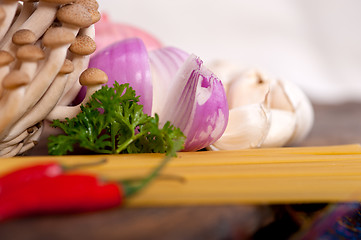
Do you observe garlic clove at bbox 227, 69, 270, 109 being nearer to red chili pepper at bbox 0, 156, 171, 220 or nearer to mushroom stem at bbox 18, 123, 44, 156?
mushroom stem at bbox 18, 123, 44, 156

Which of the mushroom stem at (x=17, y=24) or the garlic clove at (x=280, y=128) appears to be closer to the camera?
the mushroom stem at (x=17, y=24)

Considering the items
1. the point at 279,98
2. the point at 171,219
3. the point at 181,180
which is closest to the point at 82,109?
the point at 181,180

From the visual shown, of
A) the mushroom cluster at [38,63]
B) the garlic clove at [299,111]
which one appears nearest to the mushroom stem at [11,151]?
the mushroom cluster at [38,63]

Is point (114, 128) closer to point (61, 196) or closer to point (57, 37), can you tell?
point (57, 37)

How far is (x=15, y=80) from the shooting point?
34.4 inches

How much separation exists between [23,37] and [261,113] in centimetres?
67

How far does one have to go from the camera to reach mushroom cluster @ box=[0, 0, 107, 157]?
2.96ft

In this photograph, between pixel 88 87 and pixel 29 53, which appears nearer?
pixel 29 53

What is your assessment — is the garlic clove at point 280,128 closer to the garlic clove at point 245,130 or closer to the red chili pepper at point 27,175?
the garlic clove at point 245,130

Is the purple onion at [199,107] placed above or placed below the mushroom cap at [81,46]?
below

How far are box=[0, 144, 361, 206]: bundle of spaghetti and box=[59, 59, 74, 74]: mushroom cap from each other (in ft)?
0.66

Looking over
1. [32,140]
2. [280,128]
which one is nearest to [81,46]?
[32,140]

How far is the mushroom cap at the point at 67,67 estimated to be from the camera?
0.96m

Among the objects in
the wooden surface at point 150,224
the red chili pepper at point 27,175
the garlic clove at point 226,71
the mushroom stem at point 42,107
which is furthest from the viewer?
the garlic clove at point 226,71
